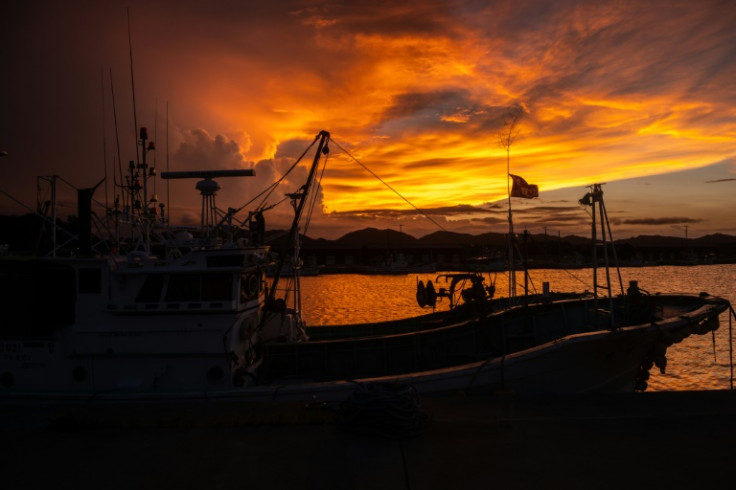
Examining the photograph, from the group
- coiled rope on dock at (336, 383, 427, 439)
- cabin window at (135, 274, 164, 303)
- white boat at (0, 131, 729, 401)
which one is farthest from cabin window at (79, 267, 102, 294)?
coiled rope on dock at (336, 383, 427, 439)

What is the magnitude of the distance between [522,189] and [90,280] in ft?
41.4

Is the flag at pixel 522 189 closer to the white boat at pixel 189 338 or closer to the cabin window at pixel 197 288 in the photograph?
the white boat at pixel 189 338

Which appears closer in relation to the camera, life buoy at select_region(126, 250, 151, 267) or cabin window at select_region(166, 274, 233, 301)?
life buoy at select_region(126, 250, 151, 267)

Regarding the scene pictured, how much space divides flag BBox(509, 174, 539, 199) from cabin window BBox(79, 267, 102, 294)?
12025mm

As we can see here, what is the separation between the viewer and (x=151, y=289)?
36.4ft

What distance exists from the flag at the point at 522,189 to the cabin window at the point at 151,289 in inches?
429

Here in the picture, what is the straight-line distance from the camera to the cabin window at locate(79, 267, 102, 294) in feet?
36.1

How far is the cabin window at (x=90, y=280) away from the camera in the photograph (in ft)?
36.1

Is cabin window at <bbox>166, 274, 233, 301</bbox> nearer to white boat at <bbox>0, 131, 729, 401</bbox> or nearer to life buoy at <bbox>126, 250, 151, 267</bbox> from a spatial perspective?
white boat at <bbox>0, 131, 729, 401</bbox>

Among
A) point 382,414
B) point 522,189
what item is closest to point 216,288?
point 382,414

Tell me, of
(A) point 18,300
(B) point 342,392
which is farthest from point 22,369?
(B) point 342,392

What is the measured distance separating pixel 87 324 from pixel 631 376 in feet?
41.9

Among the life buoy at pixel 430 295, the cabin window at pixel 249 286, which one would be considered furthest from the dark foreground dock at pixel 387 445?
the life buoy at pixel 430 295

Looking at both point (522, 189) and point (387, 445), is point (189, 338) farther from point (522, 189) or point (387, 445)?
point (522, 189)
